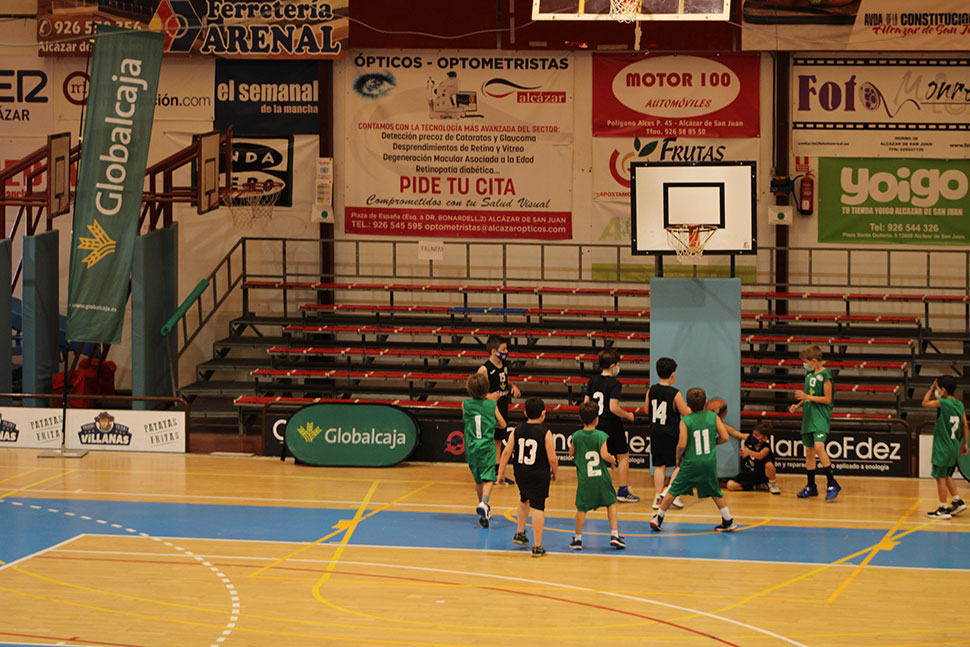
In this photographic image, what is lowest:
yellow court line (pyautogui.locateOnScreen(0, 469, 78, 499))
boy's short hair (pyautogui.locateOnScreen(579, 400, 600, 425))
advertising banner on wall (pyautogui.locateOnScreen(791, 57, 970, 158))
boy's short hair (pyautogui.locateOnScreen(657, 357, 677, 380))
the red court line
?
the red court line

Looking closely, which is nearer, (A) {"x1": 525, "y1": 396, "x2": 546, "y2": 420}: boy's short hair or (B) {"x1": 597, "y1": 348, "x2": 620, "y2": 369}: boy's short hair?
(A) {"x1": 525, "y1": 396, "x2": 546, "y2": 420}: boy's short hair

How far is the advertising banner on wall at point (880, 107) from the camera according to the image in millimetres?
20766

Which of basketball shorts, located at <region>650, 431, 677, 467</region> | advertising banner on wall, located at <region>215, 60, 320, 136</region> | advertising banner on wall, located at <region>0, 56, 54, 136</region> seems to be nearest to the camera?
basketball shorts, located at <region>650, 431, 677, 467</region>

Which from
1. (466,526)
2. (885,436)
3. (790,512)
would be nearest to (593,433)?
(466,526)

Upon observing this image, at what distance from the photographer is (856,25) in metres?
20.5

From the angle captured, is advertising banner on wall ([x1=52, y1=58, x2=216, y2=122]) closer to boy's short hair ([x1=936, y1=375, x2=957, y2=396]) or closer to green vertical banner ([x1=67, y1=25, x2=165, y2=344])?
green vertical banner ([x1=67, y1=25, x2=165, y2=344])

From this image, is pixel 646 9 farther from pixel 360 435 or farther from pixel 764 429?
pixel 360 435

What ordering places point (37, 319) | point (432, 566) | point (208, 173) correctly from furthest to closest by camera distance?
point (208, 173) → point (37, 319) → point (432, 566)

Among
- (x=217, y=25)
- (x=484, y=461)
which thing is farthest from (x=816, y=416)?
(x=217, y=25)

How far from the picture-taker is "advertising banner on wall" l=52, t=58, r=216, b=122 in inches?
861

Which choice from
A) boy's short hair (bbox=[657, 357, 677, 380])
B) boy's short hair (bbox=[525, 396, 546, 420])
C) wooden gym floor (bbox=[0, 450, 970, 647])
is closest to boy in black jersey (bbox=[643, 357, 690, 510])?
boy's short hair (bbox=[657, 357, 677, 380])

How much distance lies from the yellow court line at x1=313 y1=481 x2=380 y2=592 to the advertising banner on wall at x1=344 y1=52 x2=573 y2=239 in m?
7.42

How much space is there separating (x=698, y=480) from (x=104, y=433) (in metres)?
9.11

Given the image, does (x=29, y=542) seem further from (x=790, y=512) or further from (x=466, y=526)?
(x=790, y=512)
